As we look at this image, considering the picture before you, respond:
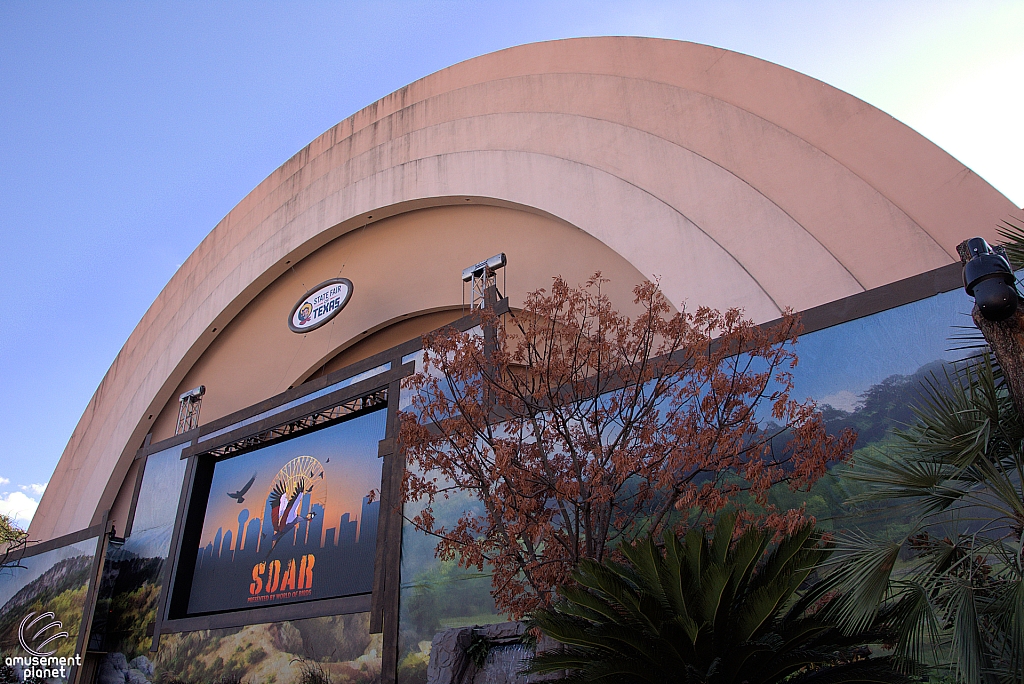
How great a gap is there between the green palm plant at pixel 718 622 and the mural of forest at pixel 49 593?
67.6 ft

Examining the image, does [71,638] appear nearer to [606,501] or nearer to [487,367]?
[487,367]

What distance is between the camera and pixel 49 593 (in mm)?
23969

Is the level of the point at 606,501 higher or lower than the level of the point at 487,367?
lower

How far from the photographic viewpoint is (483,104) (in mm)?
22984

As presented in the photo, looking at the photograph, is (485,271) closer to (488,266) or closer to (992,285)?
(488,266)

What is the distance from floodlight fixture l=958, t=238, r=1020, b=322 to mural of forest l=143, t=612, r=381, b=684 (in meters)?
12.4

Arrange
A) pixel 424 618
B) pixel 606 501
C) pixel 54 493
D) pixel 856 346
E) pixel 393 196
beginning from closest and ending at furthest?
pixel 606 501 < pixel 856 346 < pixel 424 618 < pixel 393 196 < pixel 54 493

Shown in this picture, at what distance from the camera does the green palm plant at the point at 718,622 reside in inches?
282

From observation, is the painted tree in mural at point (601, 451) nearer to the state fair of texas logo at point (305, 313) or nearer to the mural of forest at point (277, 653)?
the mural of forest at point (277, 653)

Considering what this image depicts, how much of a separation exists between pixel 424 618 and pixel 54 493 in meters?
26.3

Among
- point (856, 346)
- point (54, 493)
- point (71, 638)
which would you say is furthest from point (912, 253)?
point (54, 493)

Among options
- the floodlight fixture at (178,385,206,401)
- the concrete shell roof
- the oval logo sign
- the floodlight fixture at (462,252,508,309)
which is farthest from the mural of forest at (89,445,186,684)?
the floodlight fixture at (462,252,508,309)

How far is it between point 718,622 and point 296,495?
14.0 m

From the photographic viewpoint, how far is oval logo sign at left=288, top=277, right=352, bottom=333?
2495 cm
